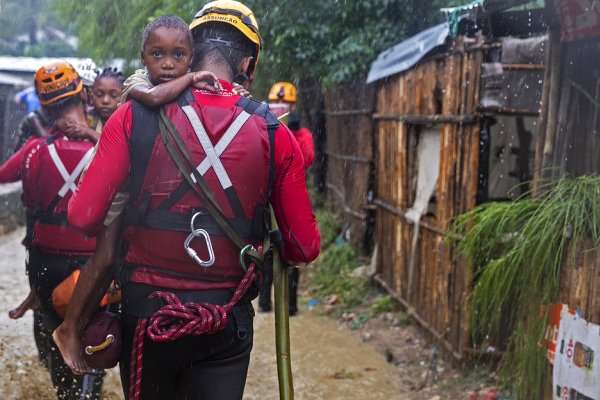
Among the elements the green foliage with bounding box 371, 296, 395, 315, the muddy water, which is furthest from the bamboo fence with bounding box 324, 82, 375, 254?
the muddy water

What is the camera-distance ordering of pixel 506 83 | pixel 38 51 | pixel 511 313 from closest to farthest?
pixel 511 313
pixel 506 83
pixel 38 51

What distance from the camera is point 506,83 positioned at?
5.53 metres

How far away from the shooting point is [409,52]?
7.26 m

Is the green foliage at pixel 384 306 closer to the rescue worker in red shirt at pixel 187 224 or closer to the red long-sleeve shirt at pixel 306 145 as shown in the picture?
the red long-sleeve shirt at pixel 306 145

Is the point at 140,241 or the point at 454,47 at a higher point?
the point at 454,47

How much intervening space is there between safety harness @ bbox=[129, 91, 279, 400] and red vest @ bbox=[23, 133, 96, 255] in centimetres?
164

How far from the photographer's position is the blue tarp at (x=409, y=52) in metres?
6.49

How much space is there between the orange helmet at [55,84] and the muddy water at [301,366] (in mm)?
1952

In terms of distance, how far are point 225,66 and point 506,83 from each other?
326cm

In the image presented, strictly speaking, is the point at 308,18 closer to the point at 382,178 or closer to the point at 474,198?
the point at 382,178

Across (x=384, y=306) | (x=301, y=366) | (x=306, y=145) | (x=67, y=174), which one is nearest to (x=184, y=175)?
(x=67, y=174)

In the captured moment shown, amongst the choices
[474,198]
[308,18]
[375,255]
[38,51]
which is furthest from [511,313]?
[38,51]

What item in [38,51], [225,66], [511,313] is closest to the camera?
[225,66]

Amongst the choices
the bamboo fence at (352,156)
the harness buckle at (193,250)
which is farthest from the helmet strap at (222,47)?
the bamboo fence at (352,156)
